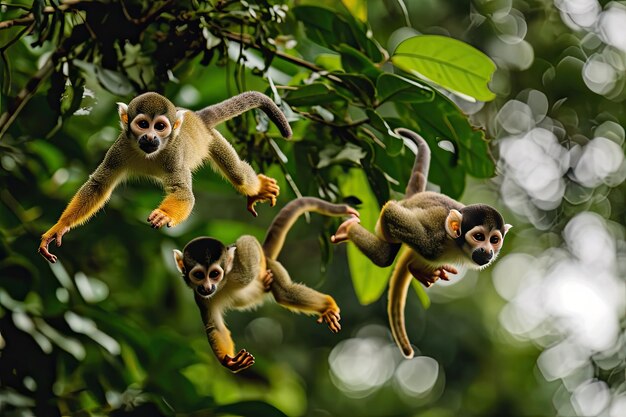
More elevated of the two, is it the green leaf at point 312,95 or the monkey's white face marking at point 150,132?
the monkey's white face marking at point 150,132

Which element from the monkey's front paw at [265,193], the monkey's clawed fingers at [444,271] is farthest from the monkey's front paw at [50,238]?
the monkey's clawed fingers at [444,271]

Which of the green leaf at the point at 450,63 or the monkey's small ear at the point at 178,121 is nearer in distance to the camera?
the monkey's small ear at the point at 178,121

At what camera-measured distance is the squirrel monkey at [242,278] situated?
1.48 meters

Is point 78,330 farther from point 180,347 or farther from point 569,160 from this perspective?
point 569,160

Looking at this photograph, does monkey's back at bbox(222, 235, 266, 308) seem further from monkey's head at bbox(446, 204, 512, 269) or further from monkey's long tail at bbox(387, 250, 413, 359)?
monkey's head at bbox(446, 204, 512, 269)

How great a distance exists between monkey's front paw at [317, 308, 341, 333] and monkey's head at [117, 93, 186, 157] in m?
0.60

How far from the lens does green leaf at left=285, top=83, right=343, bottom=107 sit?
6.97ft

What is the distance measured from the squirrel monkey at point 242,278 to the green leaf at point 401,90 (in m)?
0.37

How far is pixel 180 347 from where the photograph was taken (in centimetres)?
307

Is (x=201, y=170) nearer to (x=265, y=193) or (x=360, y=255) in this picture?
(x=360, y=255)

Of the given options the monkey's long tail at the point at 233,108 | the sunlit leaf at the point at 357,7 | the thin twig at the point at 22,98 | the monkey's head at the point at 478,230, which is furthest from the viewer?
the sunlit leaf at the point at 357,7

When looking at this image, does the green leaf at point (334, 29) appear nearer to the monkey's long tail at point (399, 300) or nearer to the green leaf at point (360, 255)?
the green leaf at point (360, 255)

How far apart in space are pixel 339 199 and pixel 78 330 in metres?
1.16

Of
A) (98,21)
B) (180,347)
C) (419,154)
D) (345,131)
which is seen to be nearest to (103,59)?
(98,21)
